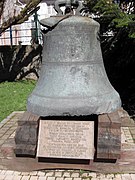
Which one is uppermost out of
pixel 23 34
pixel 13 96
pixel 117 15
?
pixel 117 15

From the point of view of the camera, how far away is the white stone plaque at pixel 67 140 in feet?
10.3

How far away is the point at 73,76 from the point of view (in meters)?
3.28

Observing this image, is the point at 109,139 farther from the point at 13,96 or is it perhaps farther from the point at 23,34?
the point at 23,34

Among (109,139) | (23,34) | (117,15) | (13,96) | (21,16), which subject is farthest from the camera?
(23,34)

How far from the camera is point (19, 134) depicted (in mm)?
3121

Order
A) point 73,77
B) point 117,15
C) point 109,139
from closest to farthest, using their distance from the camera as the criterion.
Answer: point 109,139, point 73,77, point 117,15

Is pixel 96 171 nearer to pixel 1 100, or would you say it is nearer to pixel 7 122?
pixel 7 122

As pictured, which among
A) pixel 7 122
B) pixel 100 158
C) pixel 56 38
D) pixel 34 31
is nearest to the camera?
pixel 100 158

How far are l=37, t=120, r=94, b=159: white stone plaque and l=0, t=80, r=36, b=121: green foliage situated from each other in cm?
228

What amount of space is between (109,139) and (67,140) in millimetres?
440

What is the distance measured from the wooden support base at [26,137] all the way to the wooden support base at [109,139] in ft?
2.12

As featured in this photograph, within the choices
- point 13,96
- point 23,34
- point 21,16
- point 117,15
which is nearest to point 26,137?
point 117,15

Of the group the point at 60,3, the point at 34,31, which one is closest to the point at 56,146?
the point at 60,3

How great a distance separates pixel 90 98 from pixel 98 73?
0.32m
